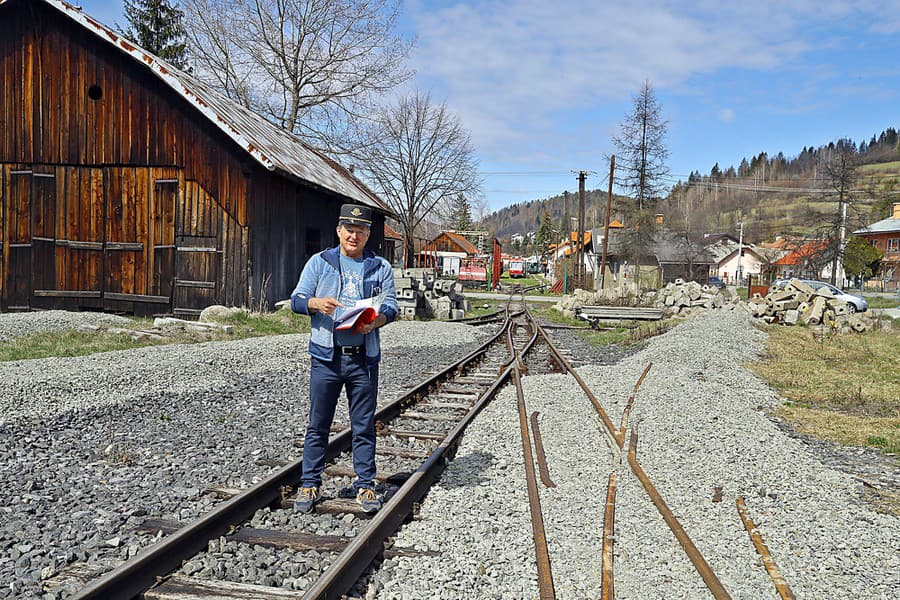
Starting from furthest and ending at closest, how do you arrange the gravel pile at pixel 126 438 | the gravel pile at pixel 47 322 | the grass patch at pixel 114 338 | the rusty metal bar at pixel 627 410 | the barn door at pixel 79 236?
the barn door at pixel 79 236 < the gravel pile at pixel 47 322 < the grass patch at pixel 114 338 < the rusty metal bar at pixel 627 410 < the gravel pile at pixel 126 438

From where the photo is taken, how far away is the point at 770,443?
6.78m

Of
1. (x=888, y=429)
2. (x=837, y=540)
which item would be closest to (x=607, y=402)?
(x=888, y=429)

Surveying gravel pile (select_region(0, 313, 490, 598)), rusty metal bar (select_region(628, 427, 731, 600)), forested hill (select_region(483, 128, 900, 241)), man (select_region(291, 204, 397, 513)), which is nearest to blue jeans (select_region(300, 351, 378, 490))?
man (select_region(291, 204, 397, 513))

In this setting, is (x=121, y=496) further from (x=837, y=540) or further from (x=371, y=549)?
(x=837, y=540)

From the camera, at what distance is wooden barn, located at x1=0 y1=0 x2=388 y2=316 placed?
1686 centimetres

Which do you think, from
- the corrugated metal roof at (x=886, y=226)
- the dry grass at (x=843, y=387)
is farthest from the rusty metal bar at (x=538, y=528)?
the corrugated metal roof at (x=886, y=226)

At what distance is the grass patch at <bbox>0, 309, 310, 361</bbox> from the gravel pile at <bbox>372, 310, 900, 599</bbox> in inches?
285

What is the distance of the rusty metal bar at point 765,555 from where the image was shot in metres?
3.55

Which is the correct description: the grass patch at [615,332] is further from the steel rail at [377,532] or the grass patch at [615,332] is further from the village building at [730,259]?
the village building at [730,259]

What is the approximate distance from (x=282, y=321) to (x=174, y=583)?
13385mm

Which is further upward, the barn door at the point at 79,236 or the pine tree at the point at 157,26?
the pine tree at the point at 157,26

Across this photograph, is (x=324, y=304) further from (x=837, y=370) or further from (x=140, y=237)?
(x=140, y=237)

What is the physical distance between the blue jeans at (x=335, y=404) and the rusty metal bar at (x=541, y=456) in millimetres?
1479

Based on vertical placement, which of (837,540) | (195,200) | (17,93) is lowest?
(837,540)
